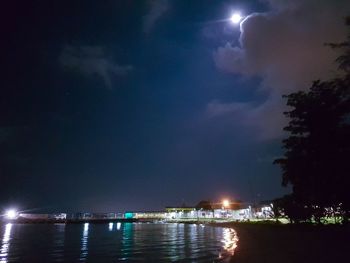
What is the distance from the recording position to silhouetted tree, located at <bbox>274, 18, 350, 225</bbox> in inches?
1319

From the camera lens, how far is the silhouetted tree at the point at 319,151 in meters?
33.5

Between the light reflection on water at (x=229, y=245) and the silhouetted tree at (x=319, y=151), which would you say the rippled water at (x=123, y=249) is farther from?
the silhouetted tree at (x=319, y=151)

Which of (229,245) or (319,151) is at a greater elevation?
(319,151)

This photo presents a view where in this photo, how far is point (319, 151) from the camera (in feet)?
119

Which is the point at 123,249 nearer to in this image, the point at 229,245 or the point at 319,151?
the point at 229,245

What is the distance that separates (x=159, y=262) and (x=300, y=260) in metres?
11.2

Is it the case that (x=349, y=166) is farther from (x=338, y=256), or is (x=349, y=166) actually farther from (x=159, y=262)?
(x=159, y=262)

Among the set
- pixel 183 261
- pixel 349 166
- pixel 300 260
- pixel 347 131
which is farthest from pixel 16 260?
pixel 347 131

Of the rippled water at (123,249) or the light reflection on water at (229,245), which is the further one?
the light reflection on water at (229,245)

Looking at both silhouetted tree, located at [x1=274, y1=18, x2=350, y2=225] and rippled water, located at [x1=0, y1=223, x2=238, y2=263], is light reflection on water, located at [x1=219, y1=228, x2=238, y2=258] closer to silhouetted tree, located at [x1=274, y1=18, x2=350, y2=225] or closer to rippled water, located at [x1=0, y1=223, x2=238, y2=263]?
rippled water, located at [x1=0, y1=223, x2=238, y2=263]

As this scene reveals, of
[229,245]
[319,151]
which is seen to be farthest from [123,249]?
[319,151]

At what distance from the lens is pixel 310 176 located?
36.6 meters

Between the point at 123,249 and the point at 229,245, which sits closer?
the point at 229,245

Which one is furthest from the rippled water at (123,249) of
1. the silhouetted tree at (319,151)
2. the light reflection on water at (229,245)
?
the silhouetted tree at (319,151)
